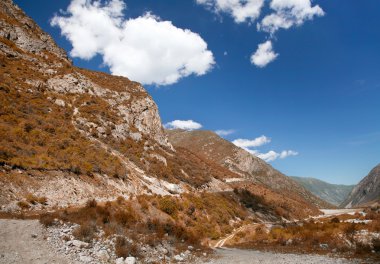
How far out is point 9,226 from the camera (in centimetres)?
1315

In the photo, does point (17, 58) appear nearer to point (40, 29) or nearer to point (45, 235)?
point (40, 29)

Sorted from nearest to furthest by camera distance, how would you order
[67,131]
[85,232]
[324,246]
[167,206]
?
[85,232] → [324,246] → [167,206] → [67,131]

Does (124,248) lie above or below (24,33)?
below

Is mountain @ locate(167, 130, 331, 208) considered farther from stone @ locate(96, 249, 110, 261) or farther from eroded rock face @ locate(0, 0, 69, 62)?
stone @ locate(96, 249, 110, 261)

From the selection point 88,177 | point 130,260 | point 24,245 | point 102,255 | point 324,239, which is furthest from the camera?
point 88,177

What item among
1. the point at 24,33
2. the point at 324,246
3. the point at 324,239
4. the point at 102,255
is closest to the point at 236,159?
the point at 24,33

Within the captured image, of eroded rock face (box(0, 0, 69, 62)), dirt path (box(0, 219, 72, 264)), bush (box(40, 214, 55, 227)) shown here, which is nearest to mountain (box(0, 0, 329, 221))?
eroded rock face (box(0, 0, 69, 62))

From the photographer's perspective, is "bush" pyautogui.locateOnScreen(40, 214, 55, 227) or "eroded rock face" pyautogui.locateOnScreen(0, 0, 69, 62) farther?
"eroded rock face" pyautogui.locateOnScreen(0, 0, 69, 62)

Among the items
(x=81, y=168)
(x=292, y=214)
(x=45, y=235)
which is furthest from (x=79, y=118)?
(x=292, y=214)

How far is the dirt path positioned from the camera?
1066 cm

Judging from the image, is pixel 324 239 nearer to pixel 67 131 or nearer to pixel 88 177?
pixel 88 177

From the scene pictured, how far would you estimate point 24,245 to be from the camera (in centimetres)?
1164

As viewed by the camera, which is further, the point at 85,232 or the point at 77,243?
the point at 85,232

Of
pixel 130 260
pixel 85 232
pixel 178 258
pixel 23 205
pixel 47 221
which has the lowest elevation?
pixel 178 258
